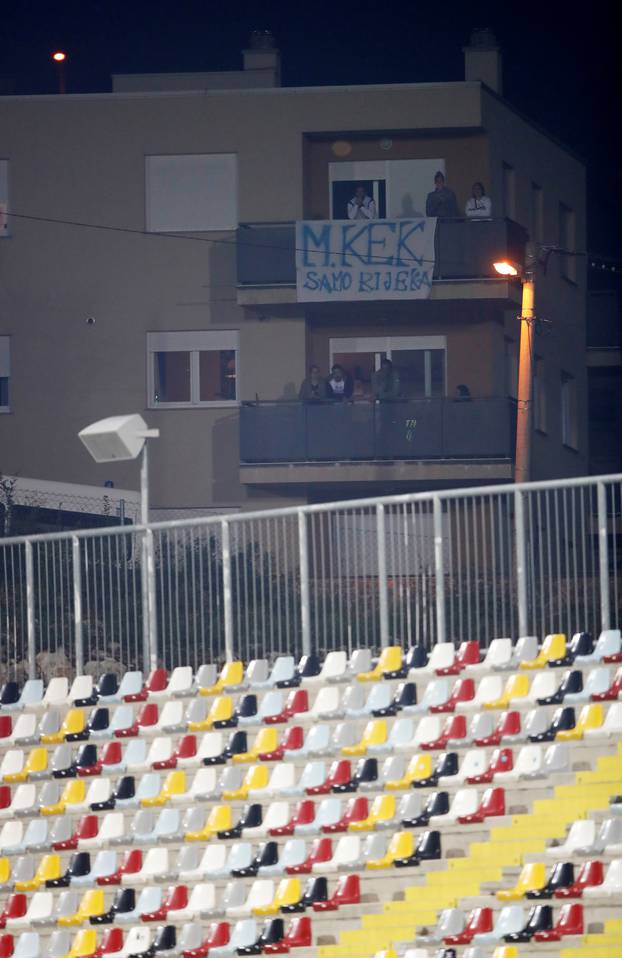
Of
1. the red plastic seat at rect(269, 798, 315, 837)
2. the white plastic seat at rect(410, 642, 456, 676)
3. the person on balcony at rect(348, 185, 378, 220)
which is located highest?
the person on balcony at rect(348, 185, 378, 220)

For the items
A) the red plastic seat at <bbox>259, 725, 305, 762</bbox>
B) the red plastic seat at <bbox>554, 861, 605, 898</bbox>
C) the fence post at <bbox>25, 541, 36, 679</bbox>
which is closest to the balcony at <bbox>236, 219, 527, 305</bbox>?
the fence post at <bbox>25, 541, 36, 679</bbox>

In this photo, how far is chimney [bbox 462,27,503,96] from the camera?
104 ft

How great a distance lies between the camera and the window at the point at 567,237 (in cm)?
3391

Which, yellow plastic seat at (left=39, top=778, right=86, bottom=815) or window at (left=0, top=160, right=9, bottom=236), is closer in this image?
yellow plastic seat at (left=39, top=778, right=86, bottom=815)

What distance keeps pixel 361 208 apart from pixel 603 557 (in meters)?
15.5

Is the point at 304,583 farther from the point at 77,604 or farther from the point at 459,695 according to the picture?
the point at 77,604

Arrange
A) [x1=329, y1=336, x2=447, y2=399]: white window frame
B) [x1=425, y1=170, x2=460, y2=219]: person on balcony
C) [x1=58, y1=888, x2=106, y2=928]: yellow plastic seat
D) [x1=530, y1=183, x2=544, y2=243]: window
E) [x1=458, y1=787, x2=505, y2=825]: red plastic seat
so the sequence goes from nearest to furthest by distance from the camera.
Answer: [x1=458, y1=787, x2=505, y2=825]: red plastic seat, [x1=58, y1=888, x2=106, y2=928]: yellow plastic seat, [x1=425, y1=170, x2=460, y2=219]: person on balcony, [x1=329, y1=336, x2=447, y2=399]: white window frame, [x1=530, y1=183, x2=544, y2=243]: window

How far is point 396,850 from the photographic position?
47.9 feet

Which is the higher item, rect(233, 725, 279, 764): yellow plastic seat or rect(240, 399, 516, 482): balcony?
rect(240, 399, 516, 482): balcony

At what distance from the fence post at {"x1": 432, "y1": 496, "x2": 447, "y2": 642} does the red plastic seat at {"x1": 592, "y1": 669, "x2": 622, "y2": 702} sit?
1.41 metres

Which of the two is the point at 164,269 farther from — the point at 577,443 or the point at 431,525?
the point at 431,525

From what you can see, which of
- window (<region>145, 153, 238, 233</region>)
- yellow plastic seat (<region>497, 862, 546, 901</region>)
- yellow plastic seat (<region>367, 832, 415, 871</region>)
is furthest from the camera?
window (<region>145, 153, 238, 233</region>)

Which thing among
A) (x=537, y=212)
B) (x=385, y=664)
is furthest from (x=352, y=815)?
(x=537, y=212)

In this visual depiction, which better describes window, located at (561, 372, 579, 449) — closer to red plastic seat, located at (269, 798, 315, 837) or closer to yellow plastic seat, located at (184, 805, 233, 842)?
yellow plastic seat, located at (184, 805, 233, 842)
